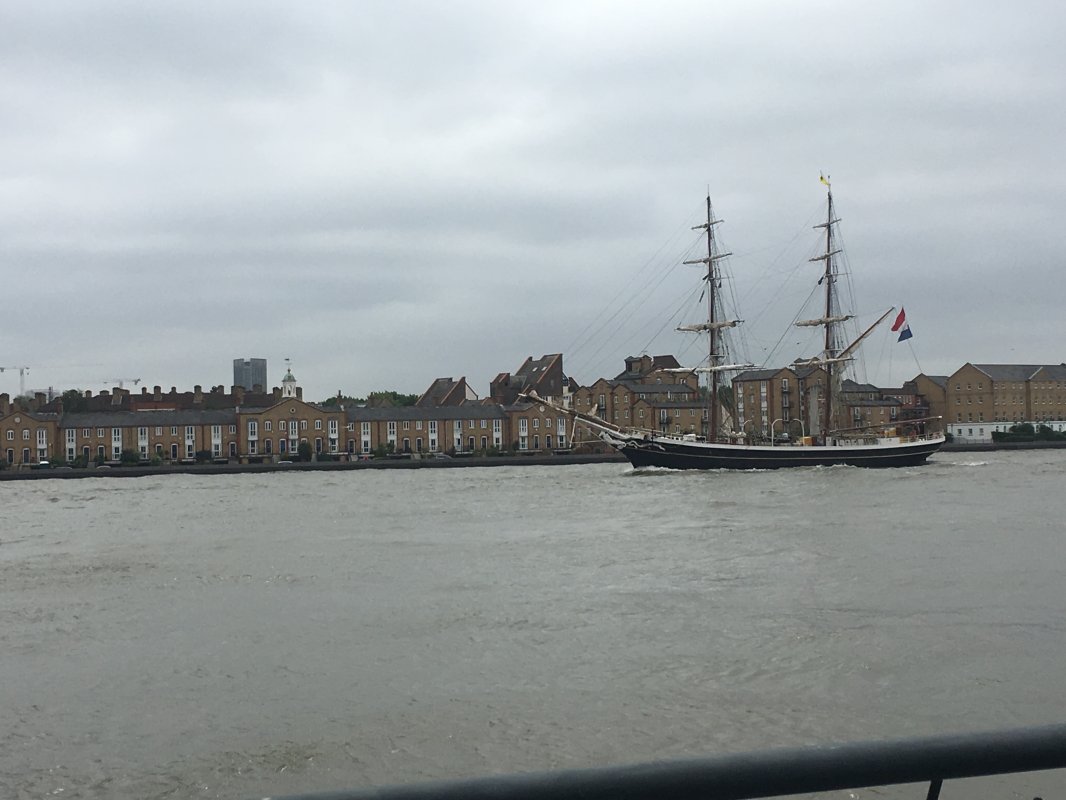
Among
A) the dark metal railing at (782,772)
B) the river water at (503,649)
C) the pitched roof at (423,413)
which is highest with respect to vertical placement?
the pitched roof at (423,413)

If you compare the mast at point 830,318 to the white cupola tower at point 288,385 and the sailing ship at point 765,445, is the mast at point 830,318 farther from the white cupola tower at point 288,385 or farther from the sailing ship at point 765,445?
the white cupola tower at point 288,385

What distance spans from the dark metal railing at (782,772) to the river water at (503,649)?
5681mm

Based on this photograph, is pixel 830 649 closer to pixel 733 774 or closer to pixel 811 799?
pixel 811 799

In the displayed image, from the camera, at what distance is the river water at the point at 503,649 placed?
10.0 m

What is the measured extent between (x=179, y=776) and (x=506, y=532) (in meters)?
22.0

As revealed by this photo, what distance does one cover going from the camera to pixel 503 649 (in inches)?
559

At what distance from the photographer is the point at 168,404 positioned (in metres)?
125

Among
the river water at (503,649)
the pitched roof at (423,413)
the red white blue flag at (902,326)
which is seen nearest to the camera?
the river water at (503,649)

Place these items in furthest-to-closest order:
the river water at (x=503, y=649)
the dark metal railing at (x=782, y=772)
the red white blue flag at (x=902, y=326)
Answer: the red white blue flag at (x=902, y=326) < the river water at (x=503, y=649) < the dark metal railing at (x=782, y=772)

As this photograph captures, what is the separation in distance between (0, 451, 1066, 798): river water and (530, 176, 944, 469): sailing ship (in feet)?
137

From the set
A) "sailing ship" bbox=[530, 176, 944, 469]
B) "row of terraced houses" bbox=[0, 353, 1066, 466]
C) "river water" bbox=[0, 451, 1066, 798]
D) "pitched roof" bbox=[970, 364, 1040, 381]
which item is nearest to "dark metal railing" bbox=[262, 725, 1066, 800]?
"river water" bbox=[0, 451, 1066, 798]

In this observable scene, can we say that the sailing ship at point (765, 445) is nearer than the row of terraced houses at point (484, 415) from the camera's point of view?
Yes

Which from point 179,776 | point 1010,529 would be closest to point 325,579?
point 179,776

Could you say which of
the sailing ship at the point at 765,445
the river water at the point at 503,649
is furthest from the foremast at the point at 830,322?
the river water at the point at 503,649
